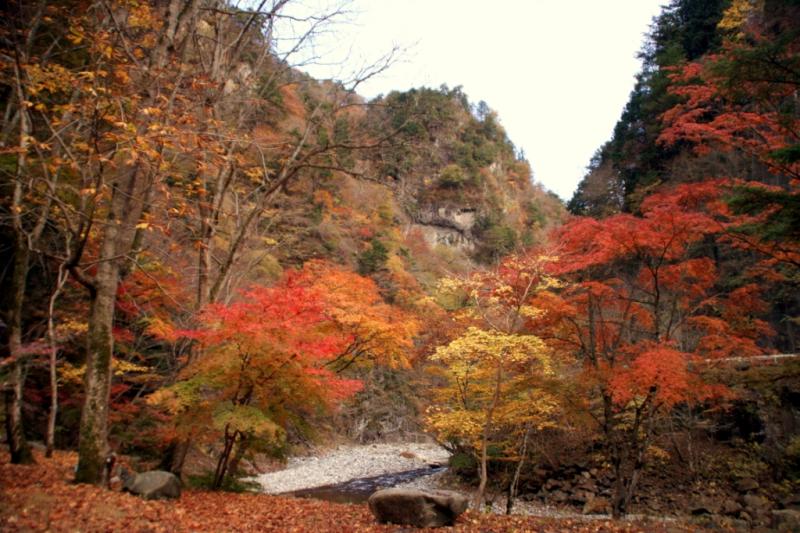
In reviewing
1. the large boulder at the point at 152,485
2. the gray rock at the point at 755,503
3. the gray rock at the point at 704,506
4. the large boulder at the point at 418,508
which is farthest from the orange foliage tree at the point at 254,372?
the gray rock at the point at 755,503

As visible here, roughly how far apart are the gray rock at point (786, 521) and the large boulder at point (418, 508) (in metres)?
7.00

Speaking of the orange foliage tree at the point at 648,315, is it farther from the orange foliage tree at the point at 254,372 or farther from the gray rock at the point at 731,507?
the orange foliage tree at the point at 254,372

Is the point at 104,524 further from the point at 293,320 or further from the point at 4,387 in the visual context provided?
the point at 293,320

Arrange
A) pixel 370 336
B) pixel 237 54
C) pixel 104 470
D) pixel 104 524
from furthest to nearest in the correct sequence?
1. pixel 370 336
2. pixel 237 54
3. pixel 104 470
4. pixel 104 524

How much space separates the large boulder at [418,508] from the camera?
6.52m

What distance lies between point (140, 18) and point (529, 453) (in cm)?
1562

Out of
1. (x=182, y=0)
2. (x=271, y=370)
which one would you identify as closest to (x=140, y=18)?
(x=182, y=0)

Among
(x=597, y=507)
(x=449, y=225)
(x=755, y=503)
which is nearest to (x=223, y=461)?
(x=597, y=507)

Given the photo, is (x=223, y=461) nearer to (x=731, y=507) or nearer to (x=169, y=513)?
(x=169, y=513)

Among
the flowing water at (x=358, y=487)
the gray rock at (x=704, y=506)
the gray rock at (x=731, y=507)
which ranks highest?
the gray rock at (x=731, y=507)

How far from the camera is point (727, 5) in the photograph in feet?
70.2

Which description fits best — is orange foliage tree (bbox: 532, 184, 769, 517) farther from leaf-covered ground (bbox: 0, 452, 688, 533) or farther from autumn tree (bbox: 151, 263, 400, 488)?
autumn tree (bbox: 151, 263, 400, 488)

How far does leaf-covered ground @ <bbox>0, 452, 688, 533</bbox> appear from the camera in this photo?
4902mm

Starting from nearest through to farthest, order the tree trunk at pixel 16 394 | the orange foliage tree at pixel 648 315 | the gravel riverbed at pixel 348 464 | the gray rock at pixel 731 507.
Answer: the tree trunk at pixel 16 394
the orange foliage tree at pixel 648 315
the gray rock at pixel 731 507
the gravel riverbed at pixel 348 464
